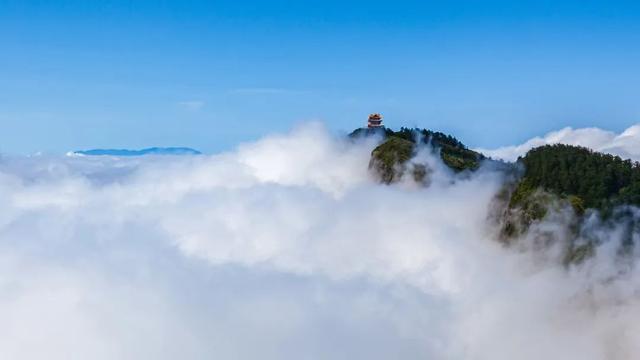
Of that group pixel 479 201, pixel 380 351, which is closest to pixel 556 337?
pixel 479 201

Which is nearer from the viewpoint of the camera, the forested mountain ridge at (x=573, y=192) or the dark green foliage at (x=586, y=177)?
the forested mountain ridge at (x=573, y=192)

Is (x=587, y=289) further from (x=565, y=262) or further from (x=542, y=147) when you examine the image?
(x=542, y=147)

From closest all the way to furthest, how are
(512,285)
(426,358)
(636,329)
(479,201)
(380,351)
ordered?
1. (636,329)
2. (512,285)
3. (426,358)
4. (479,201)
5. (380,351)

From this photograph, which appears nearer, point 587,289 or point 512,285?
point 587,289

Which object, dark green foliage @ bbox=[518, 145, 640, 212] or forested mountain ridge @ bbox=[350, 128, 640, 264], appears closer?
forested mountain ridge @ bbox=[350, 128, 640, 264]

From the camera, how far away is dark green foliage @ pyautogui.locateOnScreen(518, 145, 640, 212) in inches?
4697

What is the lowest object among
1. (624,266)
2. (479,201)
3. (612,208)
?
(624,266)

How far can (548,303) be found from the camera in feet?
380

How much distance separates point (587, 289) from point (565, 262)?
1299 centimetres

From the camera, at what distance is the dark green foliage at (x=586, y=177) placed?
391 feet

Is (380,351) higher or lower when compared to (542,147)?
lower

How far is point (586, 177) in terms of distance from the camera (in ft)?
406

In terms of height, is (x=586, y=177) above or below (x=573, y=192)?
above

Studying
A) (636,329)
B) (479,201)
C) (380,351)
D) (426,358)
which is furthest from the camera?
(380,351)
